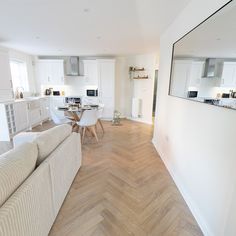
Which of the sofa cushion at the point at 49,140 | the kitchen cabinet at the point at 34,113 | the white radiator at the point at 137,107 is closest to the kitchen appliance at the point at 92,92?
the white radiator at the point at 137,107

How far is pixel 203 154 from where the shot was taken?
1.57 metres

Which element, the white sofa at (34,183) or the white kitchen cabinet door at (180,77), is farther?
the white kitchen cabinet door at (180,77)

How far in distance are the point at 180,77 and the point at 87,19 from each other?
175cm

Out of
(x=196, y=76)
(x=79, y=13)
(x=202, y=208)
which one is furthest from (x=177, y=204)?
(x=79, y=13)

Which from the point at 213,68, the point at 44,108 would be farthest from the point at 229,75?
the point at 44,108

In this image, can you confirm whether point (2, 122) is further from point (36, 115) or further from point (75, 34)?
point (75, 34)

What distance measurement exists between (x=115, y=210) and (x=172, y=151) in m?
1.29

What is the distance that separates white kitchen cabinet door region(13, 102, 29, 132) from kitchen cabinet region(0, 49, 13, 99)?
0.34 metres

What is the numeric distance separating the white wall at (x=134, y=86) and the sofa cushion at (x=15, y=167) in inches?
187

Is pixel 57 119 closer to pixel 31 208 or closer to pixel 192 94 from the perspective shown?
pixel 31 208

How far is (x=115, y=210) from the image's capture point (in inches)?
68.2

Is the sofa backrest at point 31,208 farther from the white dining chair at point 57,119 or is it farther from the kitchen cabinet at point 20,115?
the kitchen cabinet at point 20,115

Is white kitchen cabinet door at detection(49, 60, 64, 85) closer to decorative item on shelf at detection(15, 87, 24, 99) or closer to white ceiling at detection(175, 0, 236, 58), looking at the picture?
decorative item on shelf at detection(15, 87, 24, 99)

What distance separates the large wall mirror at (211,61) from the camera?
1.16m
